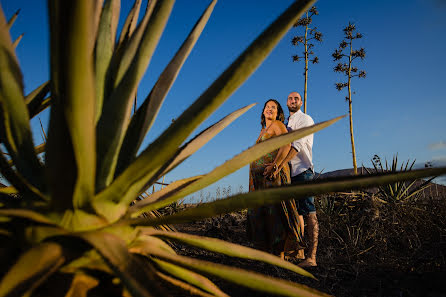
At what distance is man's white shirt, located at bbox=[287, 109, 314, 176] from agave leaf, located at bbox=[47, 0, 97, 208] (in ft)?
9.52

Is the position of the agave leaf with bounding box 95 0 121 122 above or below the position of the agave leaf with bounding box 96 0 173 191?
above

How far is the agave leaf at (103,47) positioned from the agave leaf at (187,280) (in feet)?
1.48

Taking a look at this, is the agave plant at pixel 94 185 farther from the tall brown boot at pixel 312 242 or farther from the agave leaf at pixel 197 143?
the tall brown boot at pixel 312 242

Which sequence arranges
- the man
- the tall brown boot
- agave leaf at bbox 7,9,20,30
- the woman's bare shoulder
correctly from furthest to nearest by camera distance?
1. the woman's bare shoulder
2. the man
3. the tall brown boot
4. agave leaf at bbox 7,9,20,30

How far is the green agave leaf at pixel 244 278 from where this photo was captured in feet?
2.22

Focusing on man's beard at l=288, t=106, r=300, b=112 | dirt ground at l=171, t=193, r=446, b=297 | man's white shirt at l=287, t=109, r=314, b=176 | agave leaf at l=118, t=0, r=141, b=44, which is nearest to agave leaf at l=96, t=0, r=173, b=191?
agave leaf at l=118, t=0, r=141, b=44

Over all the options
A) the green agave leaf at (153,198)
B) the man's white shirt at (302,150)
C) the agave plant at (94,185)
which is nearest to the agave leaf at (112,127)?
the agave plant at (94,185)

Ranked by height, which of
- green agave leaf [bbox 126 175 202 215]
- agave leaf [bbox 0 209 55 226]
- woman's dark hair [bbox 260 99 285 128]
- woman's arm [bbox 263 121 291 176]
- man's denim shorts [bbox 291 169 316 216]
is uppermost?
woman's dark hair [bbox 260 99 285 128]

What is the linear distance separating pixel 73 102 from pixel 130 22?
872 mm

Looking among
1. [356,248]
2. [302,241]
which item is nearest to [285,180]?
[302,241]

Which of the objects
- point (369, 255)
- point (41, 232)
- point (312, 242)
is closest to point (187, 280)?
point (41, 232)

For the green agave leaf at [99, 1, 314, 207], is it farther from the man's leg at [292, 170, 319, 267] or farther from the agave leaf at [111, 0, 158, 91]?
the man's leg at [292, 170, 319, 267]

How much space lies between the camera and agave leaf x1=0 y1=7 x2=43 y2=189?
704 millimetres

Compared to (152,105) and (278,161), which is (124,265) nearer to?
(152,105)
